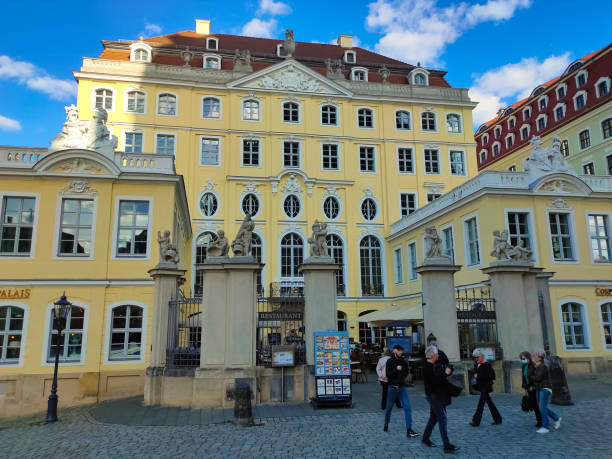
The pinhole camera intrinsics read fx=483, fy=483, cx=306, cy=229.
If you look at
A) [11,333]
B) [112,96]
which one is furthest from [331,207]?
[11,333]

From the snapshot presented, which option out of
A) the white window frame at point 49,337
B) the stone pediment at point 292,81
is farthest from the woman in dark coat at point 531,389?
the stone pediment at point 292,81

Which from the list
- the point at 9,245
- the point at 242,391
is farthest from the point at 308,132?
the point at 242,391

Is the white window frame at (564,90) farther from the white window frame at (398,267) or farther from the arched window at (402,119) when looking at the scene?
the white window frame at (398,267)

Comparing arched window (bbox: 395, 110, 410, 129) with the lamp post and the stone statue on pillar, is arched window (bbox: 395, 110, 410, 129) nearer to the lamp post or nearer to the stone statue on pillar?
the stone statue on pillar

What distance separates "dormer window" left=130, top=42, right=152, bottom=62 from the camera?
33.5 metres

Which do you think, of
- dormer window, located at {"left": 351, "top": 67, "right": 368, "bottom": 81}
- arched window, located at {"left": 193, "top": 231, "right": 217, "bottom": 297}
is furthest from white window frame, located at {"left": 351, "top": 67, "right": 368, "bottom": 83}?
arched window, located at {"left": 193, "top": 231, "right": 217, "bottom": 297}

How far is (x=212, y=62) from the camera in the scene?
35.1m

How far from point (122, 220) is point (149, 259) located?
6.17 ft

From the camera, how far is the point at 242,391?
429 inches

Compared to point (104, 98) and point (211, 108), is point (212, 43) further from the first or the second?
point (104, 98)

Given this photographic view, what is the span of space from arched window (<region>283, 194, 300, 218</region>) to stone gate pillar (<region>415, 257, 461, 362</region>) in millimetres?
17780

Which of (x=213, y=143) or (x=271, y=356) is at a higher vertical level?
(x=213, y=143)

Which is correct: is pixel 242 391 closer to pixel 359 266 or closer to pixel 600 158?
pixel 359 266

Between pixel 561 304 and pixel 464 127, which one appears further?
pixel 464 127
